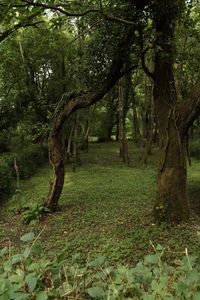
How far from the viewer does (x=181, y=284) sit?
146cm

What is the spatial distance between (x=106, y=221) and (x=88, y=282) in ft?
15.8

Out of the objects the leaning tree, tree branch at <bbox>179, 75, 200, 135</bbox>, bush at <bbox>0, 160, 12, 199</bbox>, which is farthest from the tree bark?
bush at <bbox>0, 160, 12, 199</bbox>

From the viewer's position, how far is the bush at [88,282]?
1442mm

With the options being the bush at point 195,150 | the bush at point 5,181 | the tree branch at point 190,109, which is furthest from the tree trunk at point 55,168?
the bush at point 195,150

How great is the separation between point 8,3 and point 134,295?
4.43 metres

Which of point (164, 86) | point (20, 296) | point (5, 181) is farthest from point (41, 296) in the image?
Answer: point (5, 181)

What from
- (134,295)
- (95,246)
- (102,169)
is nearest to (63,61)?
(102,169)

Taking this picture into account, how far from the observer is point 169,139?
6078 mm

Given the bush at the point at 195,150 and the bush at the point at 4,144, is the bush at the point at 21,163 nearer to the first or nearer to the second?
the bush at the point at 4,144

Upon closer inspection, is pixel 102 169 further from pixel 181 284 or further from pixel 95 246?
pixel 181 284

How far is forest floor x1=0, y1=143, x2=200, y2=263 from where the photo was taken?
17.2ft

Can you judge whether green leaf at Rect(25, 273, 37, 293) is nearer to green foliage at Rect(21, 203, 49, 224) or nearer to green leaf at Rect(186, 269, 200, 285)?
green leaf at Rect(186, 269, 200, 285)

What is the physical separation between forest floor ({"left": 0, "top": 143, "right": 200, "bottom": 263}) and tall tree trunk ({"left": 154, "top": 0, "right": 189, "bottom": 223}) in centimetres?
30

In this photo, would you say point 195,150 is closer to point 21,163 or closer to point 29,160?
point 29,160
